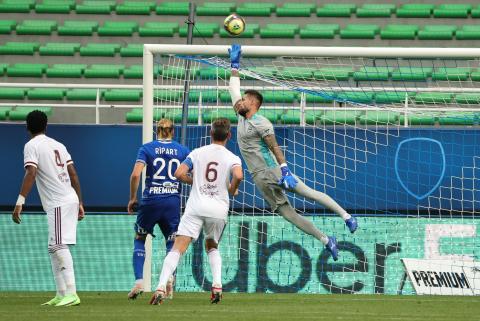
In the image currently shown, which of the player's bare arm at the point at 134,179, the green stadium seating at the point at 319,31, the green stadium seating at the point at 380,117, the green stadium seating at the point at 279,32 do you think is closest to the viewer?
the player's bare arm at the point at 134,179

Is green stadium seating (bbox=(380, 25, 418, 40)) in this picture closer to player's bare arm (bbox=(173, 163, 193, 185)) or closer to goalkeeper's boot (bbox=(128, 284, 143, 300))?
goalkeeper's boot (bbox=(128, 284, 143, 300))

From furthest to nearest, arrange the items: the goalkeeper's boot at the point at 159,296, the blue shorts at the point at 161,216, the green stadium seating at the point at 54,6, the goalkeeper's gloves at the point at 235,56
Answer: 1. the green stadium seating at the point at 54,6
2. the goalkeeper's gloves at the point at 235,56
3. the blue shorts at the point at 161,216
4. the goalkeeper's boot at the point at 159,296

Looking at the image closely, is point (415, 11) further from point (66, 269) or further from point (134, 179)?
point (66, 269)

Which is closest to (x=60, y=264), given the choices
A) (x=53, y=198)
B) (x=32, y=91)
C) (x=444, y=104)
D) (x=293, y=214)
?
(x=53, y=198)

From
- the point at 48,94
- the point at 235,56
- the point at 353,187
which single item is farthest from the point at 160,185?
the point at 48,94

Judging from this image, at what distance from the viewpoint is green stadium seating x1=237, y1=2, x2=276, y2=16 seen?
2439 centimetres

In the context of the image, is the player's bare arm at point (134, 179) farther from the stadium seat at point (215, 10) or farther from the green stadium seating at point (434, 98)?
the stadium seat at point (215, 10)

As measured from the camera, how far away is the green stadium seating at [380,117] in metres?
16.3

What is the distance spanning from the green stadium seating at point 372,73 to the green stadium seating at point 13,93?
22.5 ft

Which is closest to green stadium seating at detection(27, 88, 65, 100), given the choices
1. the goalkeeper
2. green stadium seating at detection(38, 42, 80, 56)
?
green stadium seating at detection(38, 42, 80, 56)

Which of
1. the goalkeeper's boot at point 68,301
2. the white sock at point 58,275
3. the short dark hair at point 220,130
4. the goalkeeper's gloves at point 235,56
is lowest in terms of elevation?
the goalkeeper's boot at point 68,301

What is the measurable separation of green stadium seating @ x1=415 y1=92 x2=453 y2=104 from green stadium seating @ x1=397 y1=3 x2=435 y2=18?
7405 millimetres

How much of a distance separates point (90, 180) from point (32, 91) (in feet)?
18.7

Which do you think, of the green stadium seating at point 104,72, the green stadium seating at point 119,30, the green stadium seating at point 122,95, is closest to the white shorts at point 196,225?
the green stadium seating at point 122,95
